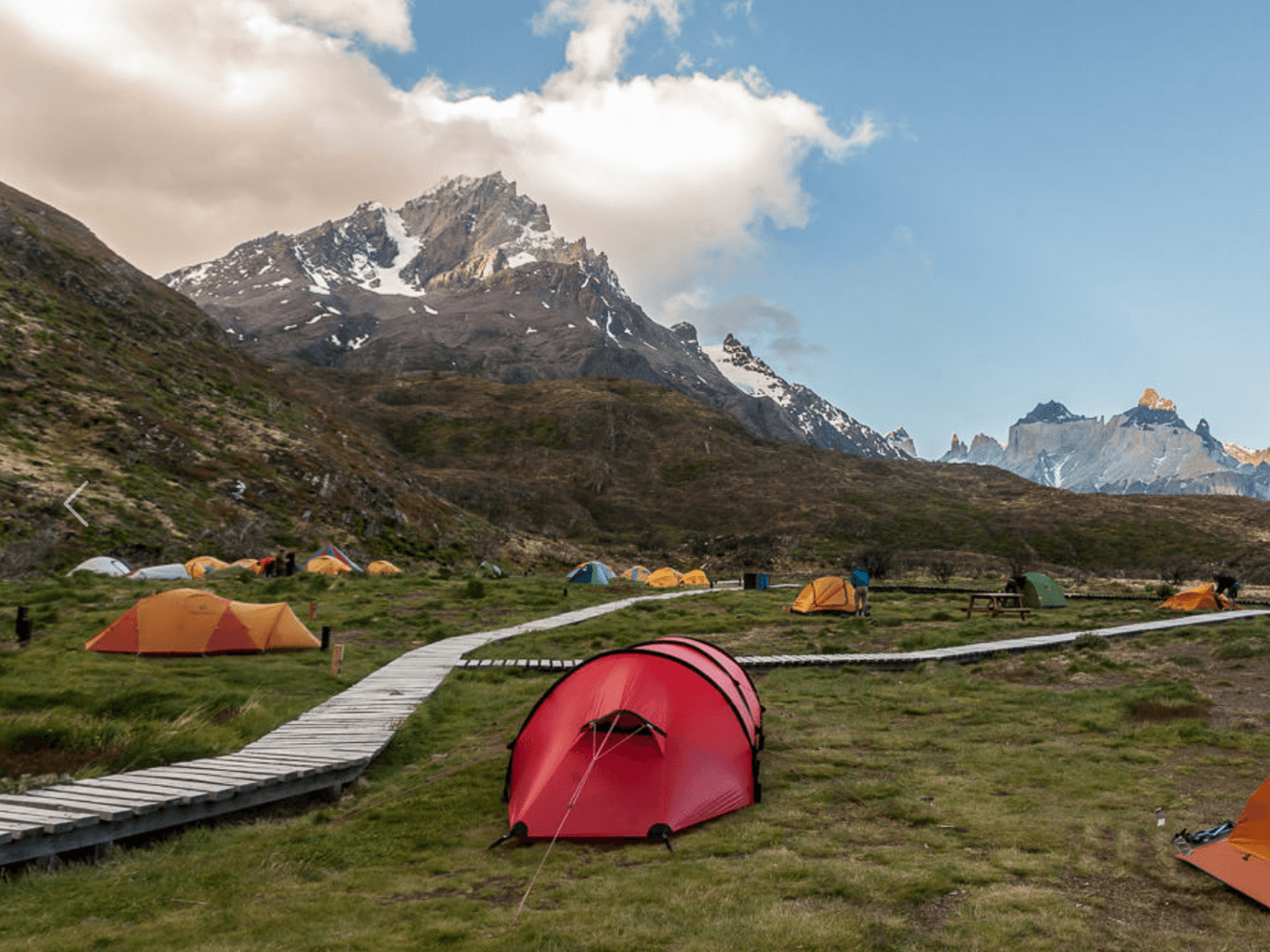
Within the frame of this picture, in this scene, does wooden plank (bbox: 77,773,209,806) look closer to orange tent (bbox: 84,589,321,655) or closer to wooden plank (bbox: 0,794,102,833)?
wooden plank (bbox: 0,794,102,833)

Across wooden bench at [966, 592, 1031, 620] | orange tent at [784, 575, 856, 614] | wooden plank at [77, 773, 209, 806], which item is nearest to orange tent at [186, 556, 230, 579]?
orange tent at [784, 575, 856, 614]

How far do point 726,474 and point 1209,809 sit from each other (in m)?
126

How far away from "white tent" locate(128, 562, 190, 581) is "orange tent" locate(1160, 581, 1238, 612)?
47.5 metres

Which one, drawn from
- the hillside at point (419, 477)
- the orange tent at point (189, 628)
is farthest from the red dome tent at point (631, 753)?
the hillside at point (419, 477)

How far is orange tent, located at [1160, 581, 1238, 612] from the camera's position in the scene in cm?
3419

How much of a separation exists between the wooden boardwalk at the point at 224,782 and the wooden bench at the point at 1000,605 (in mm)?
23620

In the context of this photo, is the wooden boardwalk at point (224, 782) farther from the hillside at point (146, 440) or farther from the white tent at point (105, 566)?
the hillside at point (146, 440)

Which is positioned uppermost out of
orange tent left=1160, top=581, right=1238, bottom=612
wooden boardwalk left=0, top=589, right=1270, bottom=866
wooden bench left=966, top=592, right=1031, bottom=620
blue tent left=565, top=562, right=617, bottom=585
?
blue tent left=565, top=562, right=617, bottom=585

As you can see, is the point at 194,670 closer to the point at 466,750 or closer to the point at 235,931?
the point at 466,750

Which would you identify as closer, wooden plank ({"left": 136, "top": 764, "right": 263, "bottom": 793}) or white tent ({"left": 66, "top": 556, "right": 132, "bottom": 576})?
wooden plank ({"left": 136, "top": 764, "right": 263, "bottom": 793})

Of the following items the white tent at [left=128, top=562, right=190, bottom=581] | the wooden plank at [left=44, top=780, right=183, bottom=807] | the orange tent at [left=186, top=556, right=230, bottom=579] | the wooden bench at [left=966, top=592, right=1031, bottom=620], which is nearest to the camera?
the wooden plank at [left=44, top=780, right=183, bottom=807]

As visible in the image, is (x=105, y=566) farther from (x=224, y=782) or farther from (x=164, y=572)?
(x=224, y=782)

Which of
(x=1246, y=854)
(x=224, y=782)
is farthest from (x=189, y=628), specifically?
(x=1246, y=854)

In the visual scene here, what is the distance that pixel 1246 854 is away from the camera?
7.50 metres
